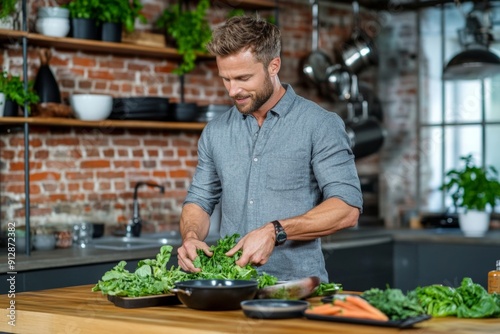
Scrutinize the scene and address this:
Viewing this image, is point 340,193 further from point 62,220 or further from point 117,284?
point 62,220

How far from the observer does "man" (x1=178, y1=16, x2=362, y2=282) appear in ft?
10.1

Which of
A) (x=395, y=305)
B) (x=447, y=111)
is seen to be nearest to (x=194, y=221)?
(x=395, y=305)

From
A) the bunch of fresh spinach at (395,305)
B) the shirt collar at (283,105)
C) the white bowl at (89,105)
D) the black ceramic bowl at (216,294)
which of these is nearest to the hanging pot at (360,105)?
the white bowl at (89,105)

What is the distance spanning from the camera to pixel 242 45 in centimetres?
314

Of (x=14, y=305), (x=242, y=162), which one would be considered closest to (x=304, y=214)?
(x=242, y=162)

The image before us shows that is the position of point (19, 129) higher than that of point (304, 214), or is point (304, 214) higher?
point (19, 129)

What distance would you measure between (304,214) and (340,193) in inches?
5.6

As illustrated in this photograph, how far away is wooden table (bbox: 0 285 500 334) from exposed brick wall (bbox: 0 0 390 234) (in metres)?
2.08

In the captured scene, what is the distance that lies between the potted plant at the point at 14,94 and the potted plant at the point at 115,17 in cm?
69

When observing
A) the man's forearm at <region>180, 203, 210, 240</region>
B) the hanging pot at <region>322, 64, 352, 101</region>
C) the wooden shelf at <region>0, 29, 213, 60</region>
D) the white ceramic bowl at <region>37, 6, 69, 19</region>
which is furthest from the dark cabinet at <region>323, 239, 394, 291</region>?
the man's forearm at <region>180, 203, 210, 240</region>

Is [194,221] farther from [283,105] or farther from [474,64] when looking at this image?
[474,64]

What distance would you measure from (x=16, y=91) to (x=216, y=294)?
2456mm

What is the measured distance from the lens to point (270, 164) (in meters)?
3.30

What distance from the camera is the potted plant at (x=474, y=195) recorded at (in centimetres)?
595
